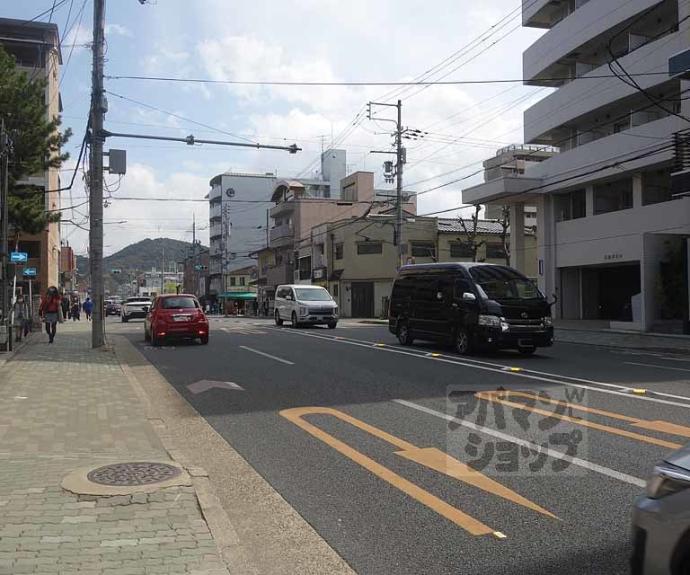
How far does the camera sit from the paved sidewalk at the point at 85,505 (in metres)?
3.84

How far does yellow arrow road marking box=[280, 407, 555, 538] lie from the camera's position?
4.70 meters

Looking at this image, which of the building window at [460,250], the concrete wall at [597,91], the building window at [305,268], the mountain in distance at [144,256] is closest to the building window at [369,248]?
the building window at [460,250]

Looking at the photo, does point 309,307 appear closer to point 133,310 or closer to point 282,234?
point 133,310

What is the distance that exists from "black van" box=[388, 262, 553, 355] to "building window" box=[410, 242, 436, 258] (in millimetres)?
32206

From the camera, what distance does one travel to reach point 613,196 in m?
29.2

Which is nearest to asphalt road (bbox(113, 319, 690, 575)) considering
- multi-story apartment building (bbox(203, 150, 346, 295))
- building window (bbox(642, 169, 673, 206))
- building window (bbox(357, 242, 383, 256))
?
building window (bbox(642, 169, 673, 206))

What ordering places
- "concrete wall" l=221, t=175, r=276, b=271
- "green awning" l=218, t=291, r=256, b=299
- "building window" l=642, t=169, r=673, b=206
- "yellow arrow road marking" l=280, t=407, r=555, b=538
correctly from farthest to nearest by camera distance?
1. "concrete wall" l=221, t=175, r=276, b=271
2. "green awning" l=218, t=291, r=256, b=299
3. "building window" l=642, t=169, r=673, b=206
4. "yellow arrow road marking" l=280, t=407, r=555, b=538

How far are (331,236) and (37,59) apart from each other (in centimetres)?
2446

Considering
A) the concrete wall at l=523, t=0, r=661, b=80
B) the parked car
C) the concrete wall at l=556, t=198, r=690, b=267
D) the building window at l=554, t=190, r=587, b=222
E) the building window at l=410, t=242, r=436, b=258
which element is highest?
the concrete wall at l=523, t=0, r=661, b=80

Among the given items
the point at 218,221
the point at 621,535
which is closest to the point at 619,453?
the point at 621,535

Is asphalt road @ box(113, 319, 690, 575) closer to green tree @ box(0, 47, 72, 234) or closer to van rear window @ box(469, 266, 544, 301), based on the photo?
van rear window @ box(469, 266, 544, 301)

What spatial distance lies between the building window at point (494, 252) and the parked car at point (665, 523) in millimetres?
49284

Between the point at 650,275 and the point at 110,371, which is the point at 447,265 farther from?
the point at 650,275

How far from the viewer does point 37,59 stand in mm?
42375
